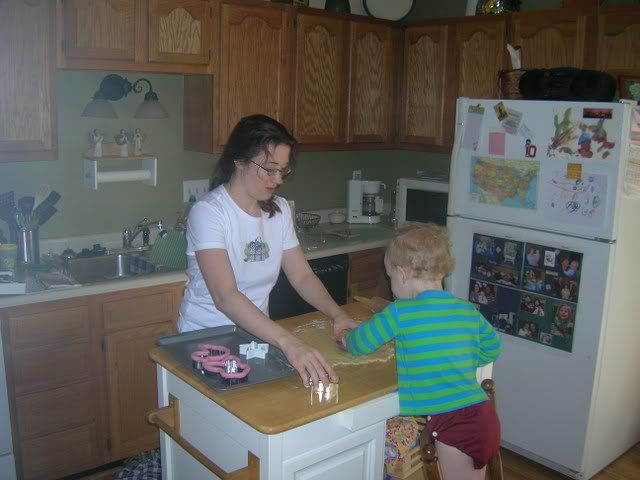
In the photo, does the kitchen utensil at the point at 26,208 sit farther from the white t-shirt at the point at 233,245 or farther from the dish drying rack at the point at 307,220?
the dish drying rack at the point at 307,220

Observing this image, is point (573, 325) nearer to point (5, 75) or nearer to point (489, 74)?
point (489, 74)

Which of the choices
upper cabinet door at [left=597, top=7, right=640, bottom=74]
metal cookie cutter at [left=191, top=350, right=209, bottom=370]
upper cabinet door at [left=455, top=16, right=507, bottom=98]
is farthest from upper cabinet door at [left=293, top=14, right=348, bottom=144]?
metal cookie cutter at [left=191, top=350, right=209, bottom=370]

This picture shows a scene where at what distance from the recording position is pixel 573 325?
9.02ft

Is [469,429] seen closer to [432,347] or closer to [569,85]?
[432,347]

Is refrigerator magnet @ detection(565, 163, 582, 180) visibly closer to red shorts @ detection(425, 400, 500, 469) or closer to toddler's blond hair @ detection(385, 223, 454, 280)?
toddler's blond hair @ detection(385, 223, 454, 280)

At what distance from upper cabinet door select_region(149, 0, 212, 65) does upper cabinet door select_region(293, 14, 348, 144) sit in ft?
1.95

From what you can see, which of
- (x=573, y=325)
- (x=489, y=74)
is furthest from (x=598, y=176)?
(x=489, y=74)

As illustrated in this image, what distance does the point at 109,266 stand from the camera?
10.5 feet

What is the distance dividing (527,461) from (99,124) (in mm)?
2569

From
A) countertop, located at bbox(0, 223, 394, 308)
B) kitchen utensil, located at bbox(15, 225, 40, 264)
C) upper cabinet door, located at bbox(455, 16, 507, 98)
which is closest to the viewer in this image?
countertop, located at bbox(0, 223, 394, 308)

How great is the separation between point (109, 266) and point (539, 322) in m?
2.02

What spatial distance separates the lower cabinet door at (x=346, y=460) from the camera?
148 cm

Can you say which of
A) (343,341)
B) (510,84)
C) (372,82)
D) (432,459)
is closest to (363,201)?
(372,82)

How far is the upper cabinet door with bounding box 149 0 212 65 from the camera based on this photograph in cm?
289
